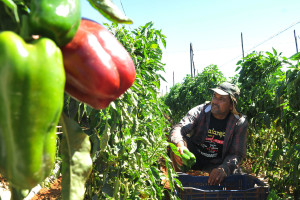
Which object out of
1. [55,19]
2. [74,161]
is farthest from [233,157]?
[55,19]

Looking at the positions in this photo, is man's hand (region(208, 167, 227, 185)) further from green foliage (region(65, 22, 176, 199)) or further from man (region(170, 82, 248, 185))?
green foliage (region(65, 22, 176, 199))

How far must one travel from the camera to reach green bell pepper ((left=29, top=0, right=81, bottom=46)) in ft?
1.26

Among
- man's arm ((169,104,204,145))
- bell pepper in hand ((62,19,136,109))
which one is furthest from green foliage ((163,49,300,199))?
bell pepper in hand ((62,19,136,109))

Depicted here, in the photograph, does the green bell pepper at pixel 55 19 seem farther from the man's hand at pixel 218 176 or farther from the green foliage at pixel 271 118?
the man's hand at pixel 218 176

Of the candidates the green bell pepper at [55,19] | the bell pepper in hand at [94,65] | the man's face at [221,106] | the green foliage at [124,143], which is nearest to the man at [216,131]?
the man's face at [221,106]

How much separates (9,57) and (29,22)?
79mm

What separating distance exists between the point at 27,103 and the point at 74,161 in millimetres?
176

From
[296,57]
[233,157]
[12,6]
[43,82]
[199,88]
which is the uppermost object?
[199,88]

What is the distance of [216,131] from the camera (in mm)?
3312

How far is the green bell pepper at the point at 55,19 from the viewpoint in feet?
1.26

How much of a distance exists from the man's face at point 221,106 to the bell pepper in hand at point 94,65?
283 centimetres

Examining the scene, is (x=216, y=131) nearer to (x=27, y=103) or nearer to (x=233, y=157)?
(x=233, y=157)

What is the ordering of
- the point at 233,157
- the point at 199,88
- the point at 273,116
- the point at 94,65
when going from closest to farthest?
the point at 94,65 < the point at 233,157 < the point at 273,116 < the point at 199,88

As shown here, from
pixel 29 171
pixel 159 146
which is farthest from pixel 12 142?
pixel 159 146
